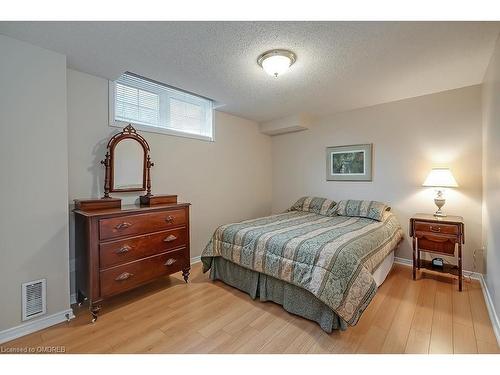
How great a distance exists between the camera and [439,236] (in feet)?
8.45

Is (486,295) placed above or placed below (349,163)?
below

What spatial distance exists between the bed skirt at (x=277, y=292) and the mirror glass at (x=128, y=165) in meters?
1.26

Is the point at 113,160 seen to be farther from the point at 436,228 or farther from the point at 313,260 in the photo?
the point at 436,228

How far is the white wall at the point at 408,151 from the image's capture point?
2.75 metres

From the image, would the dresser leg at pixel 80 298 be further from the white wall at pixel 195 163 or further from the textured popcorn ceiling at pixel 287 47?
the textured popcorn ceiling at pixel 287 47

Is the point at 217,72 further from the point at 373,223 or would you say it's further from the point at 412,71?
the point at 373,223

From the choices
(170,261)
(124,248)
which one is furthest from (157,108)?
(170,261)

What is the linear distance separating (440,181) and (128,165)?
11.6ft

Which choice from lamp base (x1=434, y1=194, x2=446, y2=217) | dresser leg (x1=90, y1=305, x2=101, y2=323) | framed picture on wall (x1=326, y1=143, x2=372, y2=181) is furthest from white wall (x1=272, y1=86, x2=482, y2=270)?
dresser leg (x1=90, y1=305, x2=101, y2=323)

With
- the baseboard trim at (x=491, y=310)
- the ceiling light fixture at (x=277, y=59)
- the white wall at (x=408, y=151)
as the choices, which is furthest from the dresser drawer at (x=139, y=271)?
the baseboard trim at (x=491, y=310)

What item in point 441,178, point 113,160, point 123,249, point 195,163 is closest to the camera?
point 123,249

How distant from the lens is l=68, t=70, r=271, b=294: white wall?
2.29 m

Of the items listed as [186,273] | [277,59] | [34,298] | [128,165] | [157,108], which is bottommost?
[186,273]
